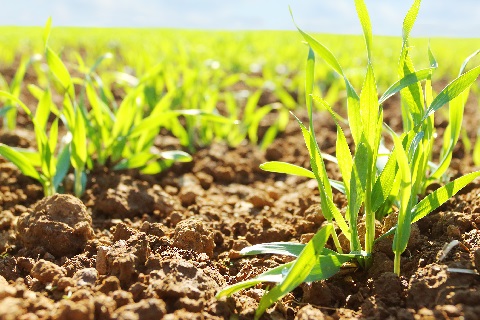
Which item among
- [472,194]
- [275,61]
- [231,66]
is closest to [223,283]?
[472,194]

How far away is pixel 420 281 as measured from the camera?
51.8 inches

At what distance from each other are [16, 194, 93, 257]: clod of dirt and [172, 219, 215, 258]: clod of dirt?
0.32 m

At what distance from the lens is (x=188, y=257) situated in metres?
1.57

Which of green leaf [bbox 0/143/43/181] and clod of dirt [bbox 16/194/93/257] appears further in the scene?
green leaf [bbox 0/143/43/181]

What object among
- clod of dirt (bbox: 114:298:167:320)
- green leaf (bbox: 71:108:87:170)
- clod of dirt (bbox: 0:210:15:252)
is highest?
green leaf (bbox: 71:108:87:170)

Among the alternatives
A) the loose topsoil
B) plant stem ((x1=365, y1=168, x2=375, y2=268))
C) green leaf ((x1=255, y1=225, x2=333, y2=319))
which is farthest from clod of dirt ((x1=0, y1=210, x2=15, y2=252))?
plant stem ((x1=365, y1=168, x2=375, y2=268))

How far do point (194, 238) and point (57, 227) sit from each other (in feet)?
1.48

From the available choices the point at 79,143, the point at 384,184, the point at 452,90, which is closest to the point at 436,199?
the point at 384,184

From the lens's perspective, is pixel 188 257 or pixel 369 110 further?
pixel 188 257

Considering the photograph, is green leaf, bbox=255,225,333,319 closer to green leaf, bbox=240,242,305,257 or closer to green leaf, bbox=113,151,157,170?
green leaf, bbox=240,242,305,257

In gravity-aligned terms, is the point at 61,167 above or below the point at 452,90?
below

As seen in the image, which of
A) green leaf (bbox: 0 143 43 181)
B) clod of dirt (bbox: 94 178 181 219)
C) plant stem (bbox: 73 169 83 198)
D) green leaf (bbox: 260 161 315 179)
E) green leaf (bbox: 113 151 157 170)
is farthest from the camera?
green leaf (bbox: 113 151 157 170)

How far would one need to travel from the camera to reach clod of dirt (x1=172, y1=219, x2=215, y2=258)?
64.6 inches

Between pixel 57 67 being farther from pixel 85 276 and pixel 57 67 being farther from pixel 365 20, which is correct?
pixel 365 20
